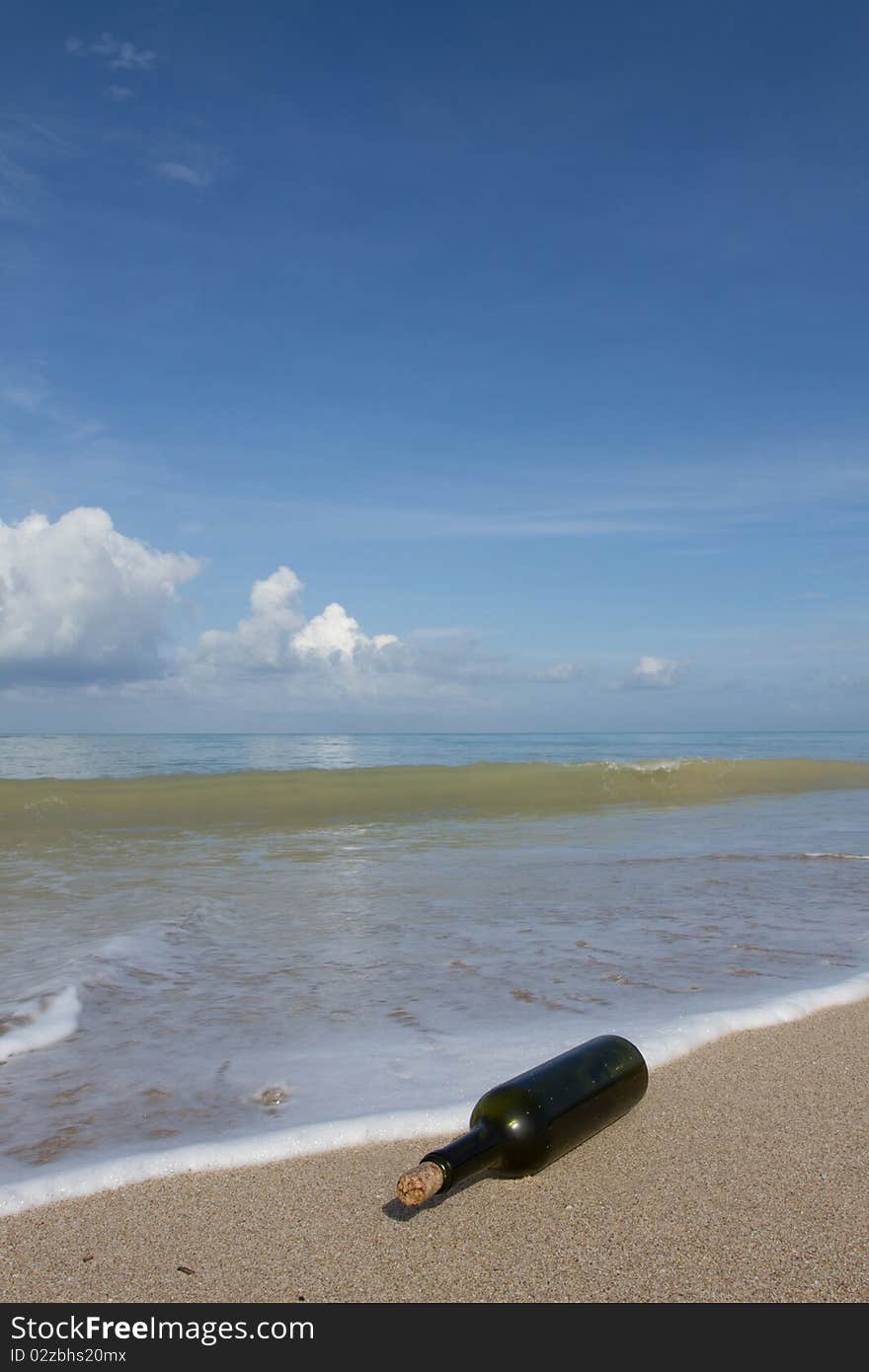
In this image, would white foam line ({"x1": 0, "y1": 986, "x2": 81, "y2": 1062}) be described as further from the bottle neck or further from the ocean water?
the bottle neck

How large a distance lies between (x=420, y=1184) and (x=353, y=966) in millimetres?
3122

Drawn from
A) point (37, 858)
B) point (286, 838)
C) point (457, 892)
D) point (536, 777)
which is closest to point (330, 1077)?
point (457, 892)

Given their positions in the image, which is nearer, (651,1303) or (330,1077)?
(651,1303)

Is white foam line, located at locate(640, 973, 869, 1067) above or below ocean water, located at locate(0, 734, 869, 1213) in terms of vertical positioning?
above

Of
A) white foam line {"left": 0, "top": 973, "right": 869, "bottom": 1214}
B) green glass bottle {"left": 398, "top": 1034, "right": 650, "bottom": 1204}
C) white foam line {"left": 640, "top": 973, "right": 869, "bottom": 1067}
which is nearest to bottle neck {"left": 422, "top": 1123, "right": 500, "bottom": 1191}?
green glass bottle {"left": 398, "top": 1034, "right": 650, "bottom": 1204}

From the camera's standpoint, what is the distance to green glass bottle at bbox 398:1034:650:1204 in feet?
6.26

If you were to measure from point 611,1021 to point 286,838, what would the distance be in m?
7.77

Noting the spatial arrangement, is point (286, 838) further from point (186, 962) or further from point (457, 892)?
point (186, 962)

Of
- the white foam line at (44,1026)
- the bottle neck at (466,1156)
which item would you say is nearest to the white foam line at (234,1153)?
the bottle neck at (466,1156)

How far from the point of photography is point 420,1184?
1.82m

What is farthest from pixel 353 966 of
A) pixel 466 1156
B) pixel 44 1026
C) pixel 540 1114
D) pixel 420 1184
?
pixel 420 1184

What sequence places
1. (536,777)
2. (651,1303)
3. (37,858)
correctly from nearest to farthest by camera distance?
(651,1303), (37,858), (536,777)

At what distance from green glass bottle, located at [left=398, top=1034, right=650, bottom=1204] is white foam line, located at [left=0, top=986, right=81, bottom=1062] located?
2168 mm
